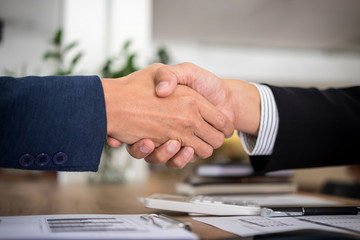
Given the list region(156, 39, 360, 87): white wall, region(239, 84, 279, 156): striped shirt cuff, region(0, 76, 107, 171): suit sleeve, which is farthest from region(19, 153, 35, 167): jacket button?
region(156, 39, 360, 87): white wall

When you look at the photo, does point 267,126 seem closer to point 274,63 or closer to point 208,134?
point 208,134

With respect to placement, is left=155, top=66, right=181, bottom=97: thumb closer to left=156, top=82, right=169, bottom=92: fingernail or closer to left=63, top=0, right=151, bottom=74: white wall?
left=156, top=82, right=169, bottom=92: fingernail

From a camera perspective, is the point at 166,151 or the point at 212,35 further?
the point at 212,35

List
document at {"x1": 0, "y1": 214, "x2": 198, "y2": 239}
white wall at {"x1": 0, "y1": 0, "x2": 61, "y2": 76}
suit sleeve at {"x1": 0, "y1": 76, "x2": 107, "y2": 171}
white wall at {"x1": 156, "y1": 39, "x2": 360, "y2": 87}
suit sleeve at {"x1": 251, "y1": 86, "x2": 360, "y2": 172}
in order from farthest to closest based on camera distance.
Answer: white wall at {"x1": 156, "y1": 39, "x2": 360, "y2": 87} → white wall at {"x1": 0, "y1": 0, "x2": 61, "y2": 76} → suit sleeve at {"x1": 251, "y1": 86, "x2": 360, "y2": 172} → suit sleeve at {"x1": 0, "y1": 76, "x2": 107, "y2": 171} → document at {"x1": 0, "y1": 214, "x2": 198, "y2": 239}

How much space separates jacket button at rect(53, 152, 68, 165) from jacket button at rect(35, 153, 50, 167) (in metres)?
0.01

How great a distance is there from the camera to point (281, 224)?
1.76ft

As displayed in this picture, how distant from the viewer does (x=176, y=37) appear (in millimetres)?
6438

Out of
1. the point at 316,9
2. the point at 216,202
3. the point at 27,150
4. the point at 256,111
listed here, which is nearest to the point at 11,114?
the point at 27,150

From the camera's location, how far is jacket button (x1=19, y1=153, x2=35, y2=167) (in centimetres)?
59

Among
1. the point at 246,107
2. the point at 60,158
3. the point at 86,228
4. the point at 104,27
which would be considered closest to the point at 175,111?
the point at 246,107

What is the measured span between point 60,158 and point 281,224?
1.24ft

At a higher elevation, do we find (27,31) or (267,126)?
(27,31)

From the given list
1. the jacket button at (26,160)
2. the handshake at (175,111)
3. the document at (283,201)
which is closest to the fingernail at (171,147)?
the handshake at (175,111)

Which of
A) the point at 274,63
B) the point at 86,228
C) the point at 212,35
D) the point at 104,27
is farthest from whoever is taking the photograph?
the point at 274,63
